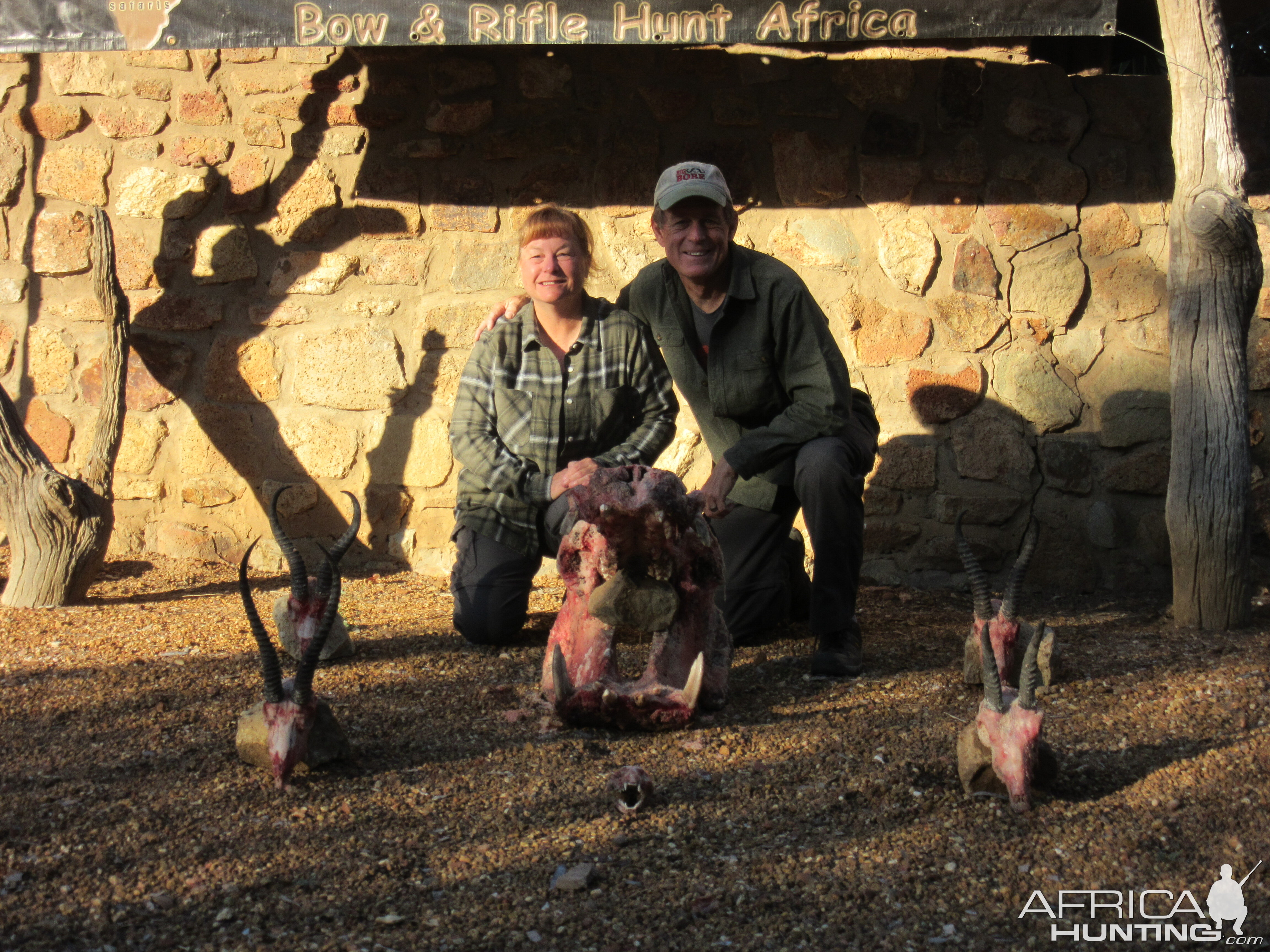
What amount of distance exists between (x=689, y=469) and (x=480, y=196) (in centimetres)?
136

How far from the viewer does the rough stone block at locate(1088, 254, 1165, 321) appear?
425 cm

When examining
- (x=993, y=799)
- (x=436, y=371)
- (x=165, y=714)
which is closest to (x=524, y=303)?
(x=436, y=371)

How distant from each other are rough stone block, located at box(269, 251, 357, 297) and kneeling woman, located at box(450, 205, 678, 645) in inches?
47.4

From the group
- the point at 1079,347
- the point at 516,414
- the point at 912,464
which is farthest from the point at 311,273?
the point at 1079,347

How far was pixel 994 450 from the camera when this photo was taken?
4312 mm

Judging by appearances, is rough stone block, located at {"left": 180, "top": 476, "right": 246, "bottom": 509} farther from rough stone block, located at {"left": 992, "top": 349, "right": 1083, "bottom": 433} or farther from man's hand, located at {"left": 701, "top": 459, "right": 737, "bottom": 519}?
rough stone block, located at {"left": 992, "top": 349, "right": 1083, "bottom": 433}

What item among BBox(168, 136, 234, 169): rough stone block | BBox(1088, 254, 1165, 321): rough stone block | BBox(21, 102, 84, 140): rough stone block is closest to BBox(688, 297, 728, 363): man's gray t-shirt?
BBox(1088, 254, 1165, 321): rough stone block

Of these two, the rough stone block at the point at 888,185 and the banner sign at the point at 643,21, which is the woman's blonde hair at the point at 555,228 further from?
the rough stone block at the point at 888,185

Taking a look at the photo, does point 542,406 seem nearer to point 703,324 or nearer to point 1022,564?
point 703,324

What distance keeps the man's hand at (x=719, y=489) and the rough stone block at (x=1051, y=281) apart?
1713 mm

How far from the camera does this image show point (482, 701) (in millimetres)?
2945

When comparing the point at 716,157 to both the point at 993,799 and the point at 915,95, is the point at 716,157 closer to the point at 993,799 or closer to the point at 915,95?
the point at 915,95

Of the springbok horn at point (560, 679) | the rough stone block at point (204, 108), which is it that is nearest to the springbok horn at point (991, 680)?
the springbok horn at point (560, 679)

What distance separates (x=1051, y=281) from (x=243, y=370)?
3205mm
